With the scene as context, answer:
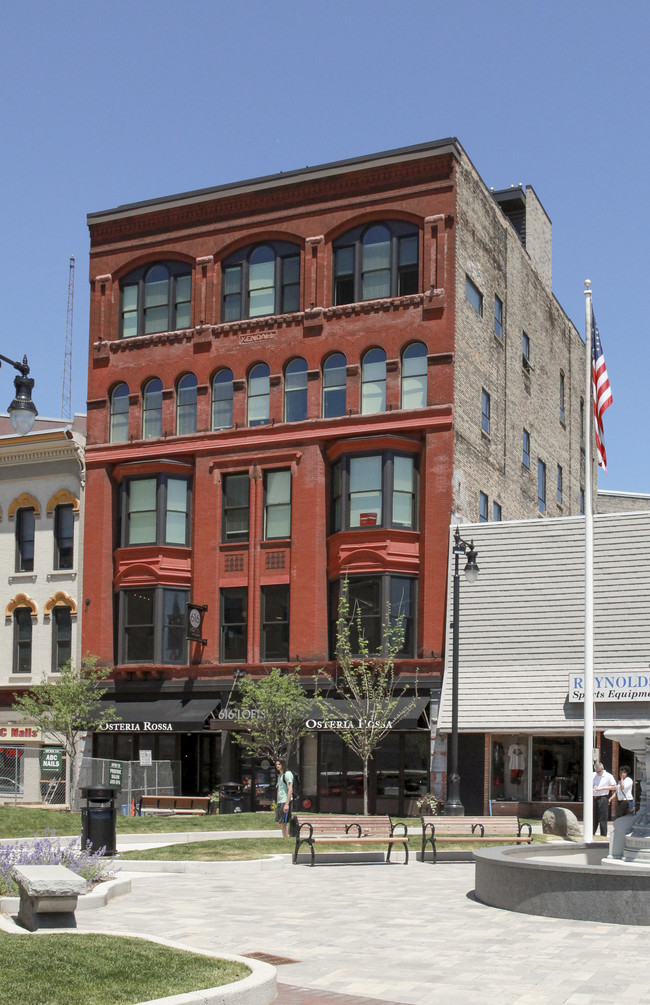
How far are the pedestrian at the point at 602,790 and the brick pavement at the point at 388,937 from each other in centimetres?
723

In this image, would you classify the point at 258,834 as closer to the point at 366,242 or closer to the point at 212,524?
the point at 212,524

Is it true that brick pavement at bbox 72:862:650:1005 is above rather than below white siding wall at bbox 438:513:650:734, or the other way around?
below

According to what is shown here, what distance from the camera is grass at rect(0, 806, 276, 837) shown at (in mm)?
25250

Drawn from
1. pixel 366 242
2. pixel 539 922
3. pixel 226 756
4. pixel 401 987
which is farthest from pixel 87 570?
pixel 401 987

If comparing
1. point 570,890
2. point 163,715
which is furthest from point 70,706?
point 570,890

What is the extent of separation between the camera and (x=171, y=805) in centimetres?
3669

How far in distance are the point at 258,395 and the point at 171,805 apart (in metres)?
13.6

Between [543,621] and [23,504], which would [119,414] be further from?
[543,621]

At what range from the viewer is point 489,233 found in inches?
1726

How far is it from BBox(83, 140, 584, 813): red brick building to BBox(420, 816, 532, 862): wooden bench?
11.6 meters

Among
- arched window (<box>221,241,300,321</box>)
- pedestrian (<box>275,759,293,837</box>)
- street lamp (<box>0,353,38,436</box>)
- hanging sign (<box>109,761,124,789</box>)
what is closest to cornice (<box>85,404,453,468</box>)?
arched window (<box>221,241,300,321</box>)

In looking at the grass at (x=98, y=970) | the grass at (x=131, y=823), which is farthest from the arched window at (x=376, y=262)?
the grass at (x=98, y=970)

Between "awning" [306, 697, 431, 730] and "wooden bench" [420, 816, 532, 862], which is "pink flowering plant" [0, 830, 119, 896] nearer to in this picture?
"wooden bench" [420, 816, 532, 862]

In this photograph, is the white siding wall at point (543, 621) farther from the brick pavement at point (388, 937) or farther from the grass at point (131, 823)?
the brick pavement at point (388, 937)
